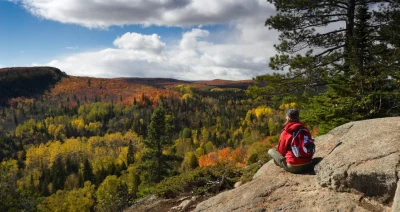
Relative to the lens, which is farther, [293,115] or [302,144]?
[293,115]

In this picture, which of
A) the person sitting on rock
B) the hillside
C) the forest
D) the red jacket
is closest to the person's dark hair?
the person sitting on rock

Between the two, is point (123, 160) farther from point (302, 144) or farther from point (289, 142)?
point (302, 144)

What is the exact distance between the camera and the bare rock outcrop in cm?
→ 592

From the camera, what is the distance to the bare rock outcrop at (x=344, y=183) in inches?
233

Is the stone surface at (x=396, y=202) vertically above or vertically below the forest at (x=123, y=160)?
above

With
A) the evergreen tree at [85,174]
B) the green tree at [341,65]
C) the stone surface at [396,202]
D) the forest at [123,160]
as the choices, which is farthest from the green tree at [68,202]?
the stone surface at [396,202]

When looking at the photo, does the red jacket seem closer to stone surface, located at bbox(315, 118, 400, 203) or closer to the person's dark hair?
the person's dark hair

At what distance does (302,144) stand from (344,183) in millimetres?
1375

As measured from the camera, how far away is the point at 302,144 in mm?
7500

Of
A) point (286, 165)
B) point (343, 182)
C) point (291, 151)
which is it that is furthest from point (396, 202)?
point (286, 165)

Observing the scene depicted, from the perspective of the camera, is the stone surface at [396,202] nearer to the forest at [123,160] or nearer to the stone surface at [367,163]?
the stone surface at [367,163]

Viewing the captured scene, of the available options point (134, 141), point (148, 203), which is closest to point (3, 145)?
point (134, 141)

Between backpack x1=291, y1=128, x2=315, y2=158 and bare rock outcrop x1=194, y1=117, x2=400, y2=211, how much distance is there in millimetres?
453

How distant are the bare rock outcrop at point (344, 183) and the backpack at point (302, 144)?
45cm
